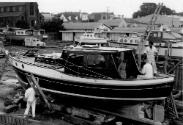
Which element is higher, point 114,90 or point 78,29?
point 78,29

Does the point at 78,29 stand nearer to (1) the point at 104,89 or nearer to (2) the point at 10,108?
(2) the point at 10,108

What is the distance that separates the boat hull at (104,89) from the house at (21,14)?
1852 inches

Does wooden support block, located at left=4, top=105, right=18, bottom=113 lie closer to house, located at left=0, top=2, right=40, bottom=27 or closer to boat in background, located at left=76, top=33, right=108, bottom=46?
boat in background, located at left=76, top=33, right=108, bottom=46

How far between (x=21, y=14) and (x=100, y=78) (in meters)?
49.1

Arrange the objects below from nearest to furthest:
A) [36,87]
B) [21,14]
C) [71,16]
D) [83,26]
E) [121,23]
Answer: [36,87], [83,26], [121,23], [21,14], [71,16]

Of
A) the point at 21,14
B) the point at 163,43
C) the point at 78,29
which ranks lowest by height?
the point at 163,43

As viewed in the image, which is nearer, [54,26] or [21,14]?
[54,26]

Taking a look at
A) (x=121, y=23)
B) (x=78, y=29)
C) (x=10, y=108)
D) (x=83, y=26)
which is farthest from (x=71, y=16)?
(x=10, y=108)

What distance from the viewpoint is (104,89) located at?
35.5 feet

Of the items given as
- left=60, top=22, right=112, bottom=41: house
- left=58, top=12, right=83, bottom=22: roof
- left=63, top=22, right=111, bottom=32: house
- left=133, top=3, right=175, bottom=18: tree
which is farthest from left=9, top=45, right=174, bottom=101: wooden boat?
left=133, top=3, right=175, bottom=18: tree

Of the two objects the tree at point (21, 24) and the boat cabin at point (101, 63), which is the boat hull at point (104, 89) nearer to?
the boat cabin at point (101, 63)

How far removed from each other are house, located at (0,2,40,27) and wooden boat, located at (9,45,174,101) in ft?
153

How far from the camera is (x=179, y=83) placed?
Answer: 41.9 ft

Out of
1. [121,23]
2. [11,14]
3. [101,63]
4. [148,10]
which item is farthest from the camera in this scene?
[148,10]
